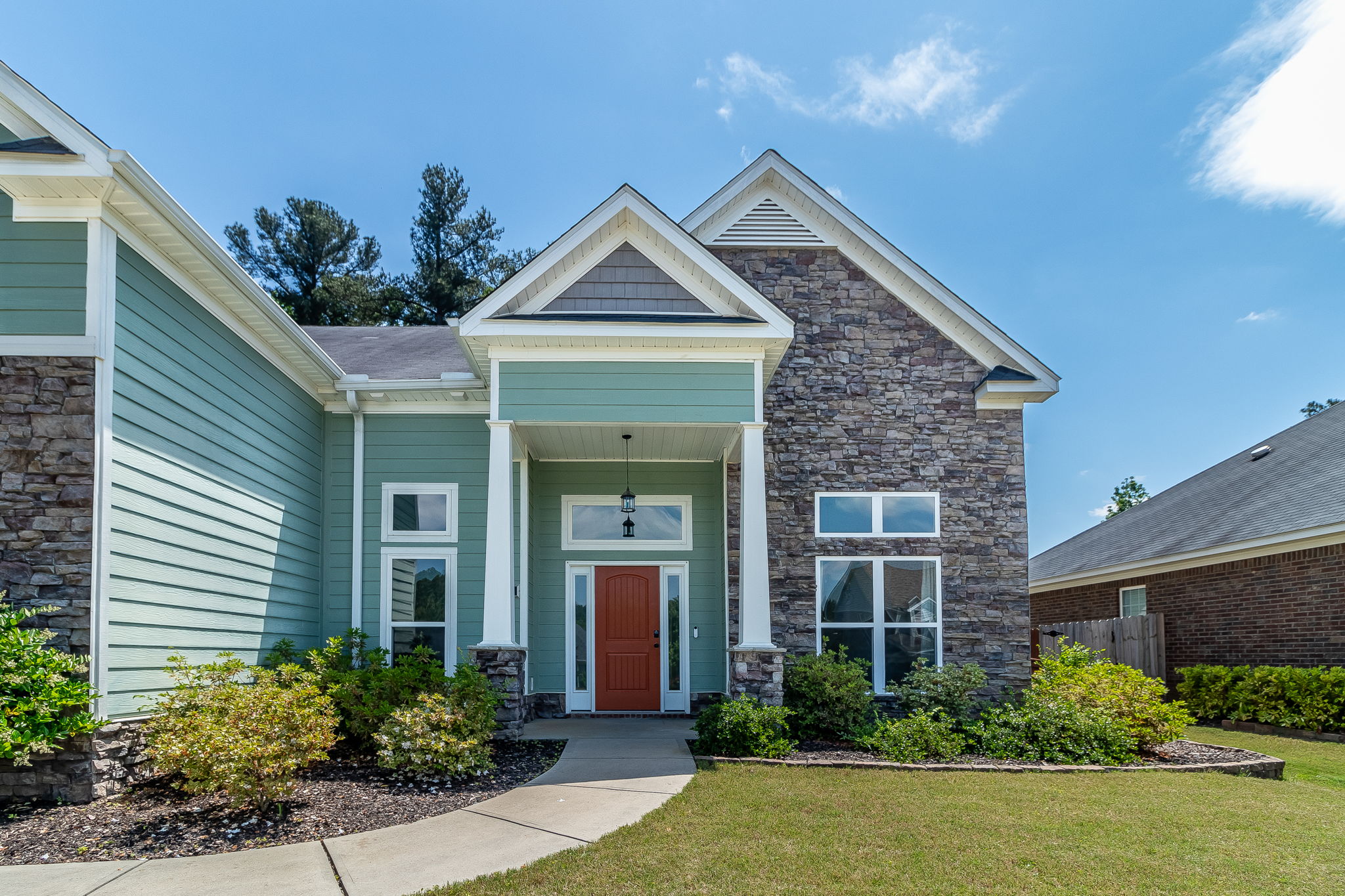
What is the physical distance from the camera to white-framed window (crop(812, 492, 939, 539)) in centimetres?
1088

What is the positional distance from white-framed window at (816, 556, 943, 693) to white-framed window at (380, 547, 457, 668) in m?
4.46

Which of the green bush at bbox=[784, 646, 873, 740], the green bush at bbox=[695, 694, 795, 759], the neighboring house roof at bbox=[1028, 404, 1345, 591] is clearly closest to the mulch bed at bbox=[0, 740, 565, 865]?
the green bush at bbox=[695, 694, 795, 759]

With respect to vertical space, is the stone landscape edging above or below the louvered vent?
below

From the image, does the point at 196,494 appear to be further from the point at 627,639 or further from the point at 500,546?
the point at 627,639

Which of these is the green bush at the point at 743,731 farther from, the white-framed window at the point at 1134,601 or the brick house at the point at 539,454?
the white-framed window at the point at 1134,601

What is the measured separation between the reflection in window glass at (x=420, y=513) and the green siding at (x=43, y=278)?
4730mm

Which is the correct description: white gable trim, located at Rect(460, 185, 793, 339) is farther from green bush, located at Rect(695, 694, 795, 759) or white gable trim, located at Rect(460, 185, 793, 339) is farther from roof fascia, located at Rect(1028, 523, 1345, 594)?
roof fascia, located at Rect(1028, 523, 1345, 594)

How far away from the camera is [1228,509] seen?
14398mm

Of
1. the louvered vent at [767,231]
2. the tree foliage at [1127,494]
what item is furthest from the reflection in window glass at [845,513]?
the tree foliage at [1127,494]

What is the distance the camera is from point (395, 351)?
40.1 feet

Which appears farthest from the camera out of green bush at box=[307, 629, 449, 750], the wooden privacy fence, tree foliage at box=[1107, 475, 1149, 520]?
tree foliage at box=[1107, 475, 1149, 520]

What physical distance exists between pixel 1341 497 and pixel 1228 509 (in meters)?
2.88

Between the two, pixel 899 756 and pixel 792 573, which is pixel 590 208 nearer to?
pixel 792 573

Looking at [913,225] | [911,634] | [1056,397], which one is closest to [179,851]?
[911,634]
